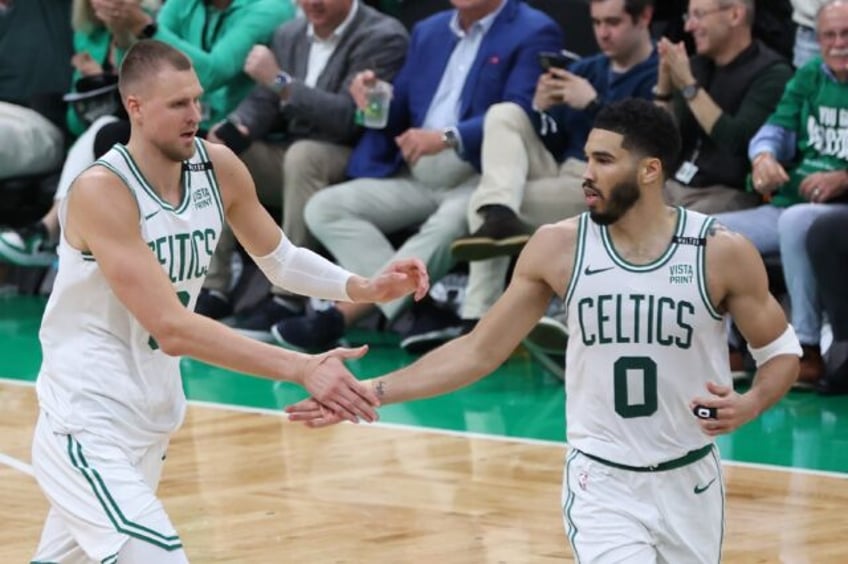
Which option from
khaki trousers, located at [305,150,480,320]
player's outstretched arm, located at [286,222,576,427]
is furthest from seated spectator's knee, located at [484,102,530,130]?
player's outstretched arm, located at [286,222,576,427]

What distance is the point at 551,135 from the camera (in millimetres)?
9797

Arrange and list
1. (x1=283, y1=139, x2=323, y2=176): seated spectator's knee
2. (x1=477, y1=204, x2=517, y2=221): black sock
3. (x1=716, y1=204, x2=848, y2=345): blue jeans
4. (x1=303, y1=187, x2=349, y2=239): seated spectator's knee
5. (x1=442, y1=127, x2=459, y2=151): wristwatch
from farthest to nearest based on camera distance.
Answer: (x1=283, y1=139, x2=323, y2=176): seated spectator's knee → (x1=303, y1=187, x2=349, y2=239): seated spectator's knee → (x1=442, y1=127, x2=459, y2=151): wristwatch → (x1=477, y1=204, x2=517, y2=221): black sock → (x1=716, y1=204, x2=848, y2=345): blue jeans

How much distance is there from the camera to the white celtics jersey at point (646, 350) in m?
4.90

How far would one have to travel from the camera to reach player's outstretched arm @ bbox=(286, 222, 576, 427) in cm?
502

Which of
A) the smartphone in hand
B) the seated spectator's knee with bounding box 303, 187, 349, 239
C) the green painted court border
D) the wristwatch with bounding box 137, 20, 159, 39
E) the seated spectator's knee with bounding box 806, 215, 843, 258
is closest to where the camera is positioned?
the green painted court border

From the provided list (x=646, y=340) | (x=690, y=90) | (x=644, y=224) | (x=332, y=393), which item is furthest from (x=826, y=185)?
(x=332, y=393)

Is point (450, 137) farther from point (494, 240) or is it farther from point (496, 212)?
point (494, 240)

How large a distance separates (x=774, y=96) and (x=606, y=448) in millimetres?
4875

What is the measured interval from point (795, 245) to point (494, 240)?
148 centimetres

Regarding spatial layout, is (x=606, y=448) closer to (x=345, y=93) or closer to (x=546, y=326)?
(x=546, y=326)

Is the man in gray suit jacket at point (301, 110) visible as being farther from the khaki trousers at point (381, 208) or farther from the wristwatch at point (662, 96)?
the wristwatch at point (662, 96)

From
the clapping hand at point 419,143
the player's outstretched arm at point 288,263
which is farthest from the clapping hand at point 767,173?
the player's outstretched arm at point 288,263

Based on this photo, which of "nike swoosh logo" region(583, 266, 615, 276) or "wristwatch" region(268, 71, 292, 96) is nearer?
"nike swoosh logo" region(583, 266, 615, 276)

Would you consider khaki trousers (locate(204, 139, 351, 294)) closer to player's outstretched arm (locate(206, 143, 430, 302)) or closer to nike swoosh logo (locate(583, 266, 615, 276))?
player's outstretched arm (locate(206, 143, 430, 302))
